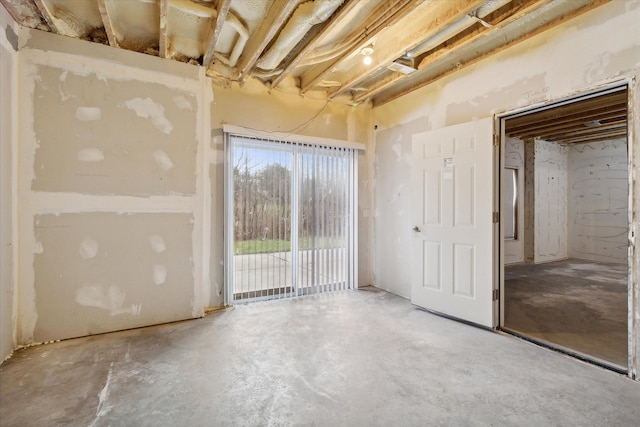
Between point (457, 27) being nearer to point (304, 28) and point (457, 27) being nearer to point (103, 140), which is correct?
point (304, 28)

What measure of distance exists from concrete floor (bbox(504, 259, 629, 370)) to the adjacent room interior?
4 centimetres

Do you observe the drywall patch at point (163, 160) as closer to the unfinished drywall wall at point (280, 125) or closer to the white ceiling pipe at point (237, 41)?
the unfinished drywall wall at point (280, 125)

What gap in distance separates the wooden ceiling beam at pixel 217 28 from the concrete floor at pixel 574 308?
380 centimetres

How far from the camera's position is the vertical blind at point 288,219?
364 cm

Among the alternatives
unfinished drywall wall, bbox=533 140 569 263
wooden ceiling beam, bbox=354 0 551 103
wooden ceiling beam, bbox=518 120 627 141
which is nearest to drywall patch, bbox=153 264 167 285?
wooden ceiling beam, bbox=354 0 551 103

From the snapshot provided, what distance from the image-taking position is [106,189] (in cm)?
288

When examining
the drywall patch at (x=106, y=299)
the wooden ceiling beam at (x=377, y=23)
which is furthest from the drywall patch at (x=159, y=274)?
the wooden ceiling beam at (x=377, y=23)

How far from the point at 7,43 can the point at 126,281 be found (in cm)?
217

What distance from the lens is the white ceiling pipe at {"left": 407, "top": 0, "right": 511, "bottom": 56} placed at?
2.41 m

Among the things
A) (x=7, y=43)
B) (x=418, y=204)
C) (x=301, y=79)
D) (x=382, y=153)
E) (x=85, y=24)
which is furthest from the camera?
(x=382, y=153)

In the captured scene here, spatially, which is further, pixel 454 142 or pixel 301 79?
pixel 301 79

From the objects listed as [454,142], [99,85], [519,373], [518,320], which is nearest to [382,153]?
[454,142]

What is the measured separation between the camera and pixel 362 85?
162 inches

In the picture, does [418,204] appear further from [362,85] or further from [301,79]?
[301,79]
